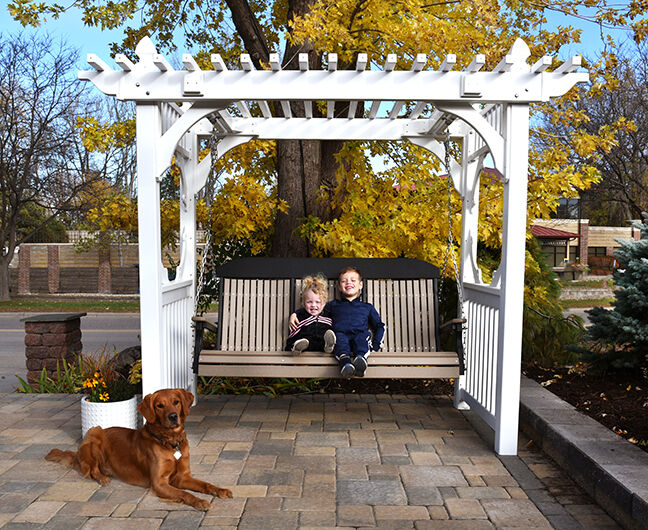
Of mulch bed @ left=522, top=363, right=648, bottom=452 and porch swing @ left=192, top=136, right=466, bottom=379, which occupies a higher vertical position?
porch swing @ left=192, top=136, right=466, bottom=379

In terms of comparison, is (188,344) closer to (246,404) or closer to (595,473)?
(246,404)

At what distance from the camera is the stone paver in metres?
2.92

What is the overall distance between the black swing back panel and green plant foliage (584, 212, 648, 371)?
1.38 m

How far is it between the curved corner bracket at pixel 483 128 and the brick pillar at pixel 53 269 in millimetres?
19851

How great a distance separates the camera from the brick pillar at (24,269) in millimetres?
21078

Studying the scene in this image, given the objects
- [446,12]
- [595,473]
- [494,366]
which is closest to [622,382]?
[494,366]

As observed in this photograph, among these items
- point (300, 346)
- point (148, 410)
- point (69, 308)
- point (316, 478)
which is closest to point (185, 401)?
point (148, 410)

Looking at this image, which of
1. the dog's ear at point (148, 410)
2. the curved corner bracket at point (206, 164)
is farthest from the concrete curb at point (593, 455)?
the curved corner bracket at point (206, 164)

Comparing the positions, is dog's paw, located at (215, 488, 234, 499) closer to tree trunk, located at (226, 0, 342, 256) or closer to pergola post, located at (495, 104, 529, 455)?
pergola post, located at (495, 104, 529, 455)

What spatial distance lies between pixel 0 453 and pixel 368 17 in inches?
195

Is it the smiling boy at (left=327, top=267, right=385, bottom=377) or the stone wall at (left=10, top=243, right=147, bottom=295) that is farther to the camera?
the stone wall at (left=10, top=243, right=147, bottom=295)

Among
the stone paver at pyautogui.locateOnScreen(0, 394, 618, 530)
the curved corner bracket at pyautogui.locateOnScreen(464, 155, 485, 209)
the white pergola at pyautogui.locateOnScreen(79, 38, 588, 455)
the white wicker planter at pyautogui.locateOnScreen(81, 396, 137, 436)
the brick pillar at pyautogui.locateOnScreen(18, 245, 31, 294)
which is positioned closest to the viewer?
the stone paver at pyautogui.locateOnScreen(0, 394, 618, 530)

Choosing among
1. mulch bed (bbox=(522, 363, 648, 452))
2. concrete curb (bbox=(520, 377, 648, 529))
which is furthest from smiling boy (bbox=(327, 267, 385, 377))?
mulch bed (bbox=(522, 363, 648, 452))

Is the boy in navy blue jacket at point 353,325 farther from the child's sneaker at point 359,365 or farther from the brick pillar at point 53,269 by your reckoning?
the brick pillar at point 53,269
